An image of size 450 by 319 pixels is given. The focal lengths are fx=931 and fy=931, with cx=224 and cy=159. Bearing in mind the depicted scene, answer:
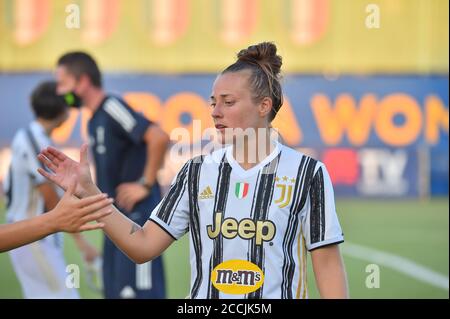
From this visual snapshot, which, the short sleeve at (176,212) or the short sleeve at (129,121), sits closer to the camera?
A: the short sleeve at (176,212)

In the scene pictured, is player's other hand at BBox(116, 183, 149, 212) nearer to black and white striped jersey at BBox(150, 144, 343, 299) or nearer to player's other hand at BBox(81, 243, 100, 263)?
player's other hand at BBox(81, 243, 100, 263)

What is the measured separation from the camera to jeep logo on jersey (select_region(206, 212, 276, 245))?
3.70 m

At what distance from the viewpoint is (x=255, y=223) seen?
146 inches

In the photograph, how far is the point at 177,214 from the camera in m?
3.89

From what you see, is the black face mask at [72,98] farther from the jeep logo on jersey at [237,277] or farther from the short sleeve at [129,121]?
the jeep logo on jersey at [237,277]

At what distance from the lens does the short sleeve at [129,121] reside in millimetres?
6980

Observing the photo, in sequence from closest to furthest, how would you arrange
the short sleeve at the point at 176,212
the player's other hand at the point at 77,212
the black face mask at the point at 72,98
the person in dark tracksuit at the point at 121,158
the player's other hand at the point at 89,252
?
the player's other hand at the point at 77,212
the short sleeve at the point at 176,212
the person in dark tracksuit at the point at 121,158
the black face mask at the point at 72,98
the player's other hand at the point at 89,252

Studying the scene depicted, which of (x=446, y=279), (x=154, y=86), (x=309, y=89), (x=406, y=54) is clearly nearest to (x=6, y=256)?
(x=446, y=279)

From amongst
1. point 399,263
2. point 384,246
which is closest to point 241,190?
point 399,263

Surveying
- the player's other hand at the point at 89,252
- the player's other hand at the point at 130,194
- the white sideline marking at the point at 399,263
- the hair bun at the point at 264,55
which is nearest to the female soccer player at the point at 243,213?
the hair bun at the point at 264,55

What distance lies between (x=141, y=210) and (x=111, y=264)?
18.3 inches

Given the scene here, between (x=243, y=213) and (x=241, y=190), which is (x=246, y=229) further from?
(x=241, y=190)

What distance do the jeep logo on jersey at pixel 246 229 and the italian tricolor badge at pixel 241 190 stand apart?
0.11 metres

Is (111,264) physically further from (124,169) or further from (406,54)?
(406,54)
